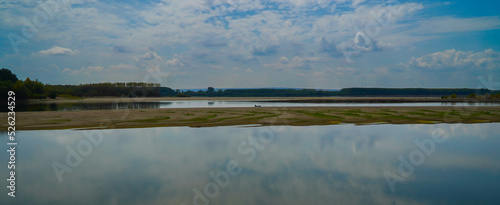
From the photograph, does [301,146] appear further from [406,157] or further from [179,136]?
[179,136]

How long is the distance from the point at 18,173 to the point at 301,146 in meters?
13.7

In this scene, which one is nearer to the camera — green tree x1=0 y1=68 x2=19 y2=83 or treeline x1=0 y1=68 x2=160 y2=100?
treeline x1=0 y1=68 x2=160 y2=100

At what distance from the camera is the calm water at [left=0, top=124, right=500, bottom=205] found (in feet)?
30.8

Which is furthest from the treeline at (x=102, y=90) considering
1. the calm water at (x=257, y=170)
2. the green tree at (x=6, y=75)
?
the calm water at (x=257, y=170)

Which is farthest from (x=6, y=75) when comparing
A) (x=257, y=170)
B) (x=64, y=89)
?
(x=257, y=170)

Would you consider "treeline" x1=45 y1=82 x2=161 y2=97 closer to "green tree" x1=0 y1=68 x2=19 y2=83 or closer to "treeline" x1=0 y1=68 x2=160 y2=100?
"treeline" x1=0 y1=68 x2=160 y2=100

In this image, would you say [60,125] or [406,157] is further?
[60,125]

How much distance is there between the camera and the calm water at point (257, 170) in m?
9.40

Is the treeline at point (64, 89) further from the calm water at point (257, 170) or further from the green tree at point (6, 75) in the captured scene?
the calm water at point (257, 170)

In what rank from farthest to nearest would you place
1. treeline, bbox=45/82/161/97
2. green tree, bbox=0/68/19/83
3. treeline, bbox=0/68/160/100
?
treeline, bbox=45/82/161/97 → green tree, bbox=0/68/19/83 → treeline, bbox=0/68/160/100

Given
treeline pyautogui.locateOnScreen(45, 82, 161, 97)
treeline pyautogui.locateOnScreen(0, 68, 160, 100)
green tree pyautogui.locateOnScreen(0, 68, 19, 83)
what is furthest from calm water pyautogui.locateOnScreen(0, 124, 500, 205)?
treeline pyautogui.locateOnScreen(45, 82, 161, 97)

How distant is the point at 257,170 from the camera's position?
12.4 m

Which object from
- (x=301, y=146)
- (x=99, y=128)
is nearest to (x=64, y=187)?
(x=301, y=146)

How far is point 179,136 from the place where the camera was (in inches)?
850
